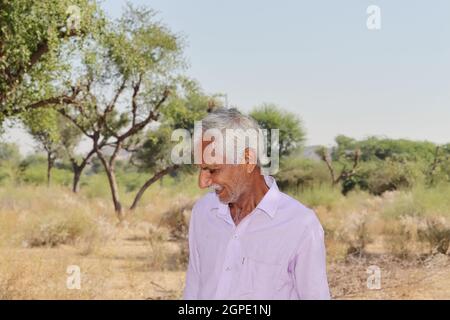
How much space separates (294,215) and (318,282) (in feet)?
0.85

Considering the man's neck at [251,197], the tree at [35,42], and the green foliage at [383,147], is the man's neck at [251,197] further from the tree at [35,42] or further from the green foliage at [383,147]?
the green foliage at [383,147]

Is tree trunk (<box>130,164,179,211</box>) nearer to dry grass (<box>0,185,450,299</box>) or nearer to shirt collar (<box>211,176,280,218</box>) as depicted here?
dry grass (<box>0,185,450,299</box>)

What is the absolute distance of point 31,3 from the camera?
12.1 meters

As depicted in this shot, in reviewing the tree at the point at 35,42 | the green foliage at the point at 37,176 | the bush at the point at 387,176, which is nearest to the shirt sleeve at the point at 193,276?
the tree at the point at 35,42

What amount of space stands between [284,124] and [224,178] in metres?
29.9

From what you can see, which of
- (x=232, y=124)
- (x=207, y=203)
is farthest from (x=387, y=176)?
(x=232, y=124)

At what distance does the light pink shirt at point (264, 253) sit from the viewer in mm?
2290

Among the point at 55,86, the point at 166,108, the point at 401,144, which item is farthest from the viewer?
the point at 401,144

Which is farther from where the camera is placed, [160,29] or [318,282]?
[160,29]

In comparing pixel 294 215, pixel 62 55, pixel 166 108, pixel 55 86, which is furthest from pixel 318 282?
pixel 166 108

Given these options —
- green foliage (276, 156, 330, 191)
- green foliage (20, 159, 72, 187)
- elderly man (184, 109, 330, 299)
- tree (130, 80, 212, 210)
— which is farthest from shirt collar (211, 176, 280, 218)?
green foliage (20, 159, 72, 187)

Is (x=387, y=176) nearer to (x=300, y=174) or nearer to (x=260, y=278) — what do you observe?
(x=300, y=174)

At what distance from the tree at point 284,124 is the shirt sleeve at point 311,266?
2800 cm
